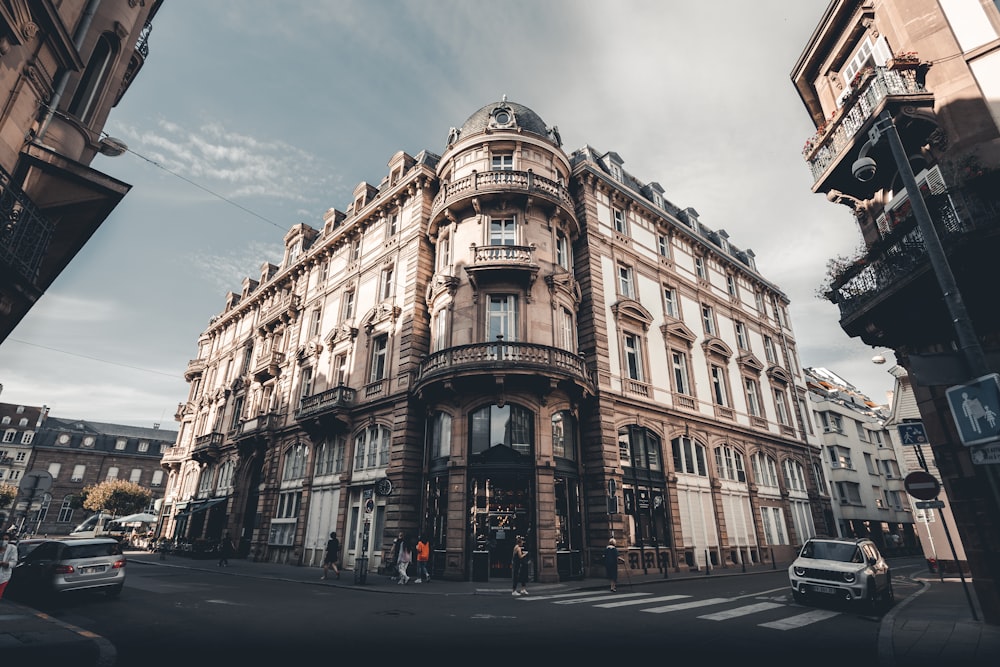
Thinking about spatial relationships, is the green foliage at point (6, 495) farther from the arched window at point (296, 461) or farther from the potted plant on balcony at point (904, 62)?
the potted plant on balcony at point (904, 62)

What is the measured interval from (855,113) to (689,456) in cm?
1795

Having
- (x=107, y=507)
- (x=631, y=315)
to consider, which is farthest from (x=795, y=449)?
(x=107, y=507)

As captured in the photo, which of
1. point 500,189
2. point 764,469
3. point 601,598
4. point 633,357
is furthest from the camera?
point 764,469

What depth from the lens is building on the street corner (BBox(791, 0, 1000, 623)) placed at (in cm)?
852

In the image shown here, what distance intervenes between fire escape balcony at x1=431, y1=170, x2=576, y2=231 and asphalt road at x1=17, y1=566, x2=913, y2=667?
54.2 feet

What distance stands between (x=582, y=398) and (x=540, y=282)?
5.54m

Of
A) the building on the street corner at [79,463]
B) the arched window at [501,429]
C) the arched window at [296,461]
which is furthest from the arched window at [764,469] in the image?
the building on the street corner at [79,463]

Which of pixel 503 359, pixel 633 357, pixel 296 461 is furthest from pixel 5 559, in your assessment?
pixel 633 357

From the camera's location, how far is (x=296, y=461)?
95.4 feet

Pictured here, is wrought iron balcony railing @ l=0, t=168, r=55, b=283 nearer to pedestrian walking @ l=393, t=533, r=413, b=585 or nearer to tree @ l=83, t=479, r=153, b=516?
pedestrian walking @ l=393, t=533, r=413, b=585

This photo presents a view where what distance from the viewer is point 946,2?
11.1 m

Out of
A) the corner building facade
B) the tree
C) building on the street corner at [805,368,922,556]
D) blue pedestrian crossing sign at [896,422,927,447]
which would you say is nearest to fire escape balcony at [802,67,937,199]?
blue pedestrian crossing sign at [896,422,927,447]

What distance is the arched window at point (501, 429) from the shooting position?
759 inches

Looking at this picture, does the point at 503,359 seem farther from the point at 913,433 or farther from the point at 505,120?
the point at 505,120
